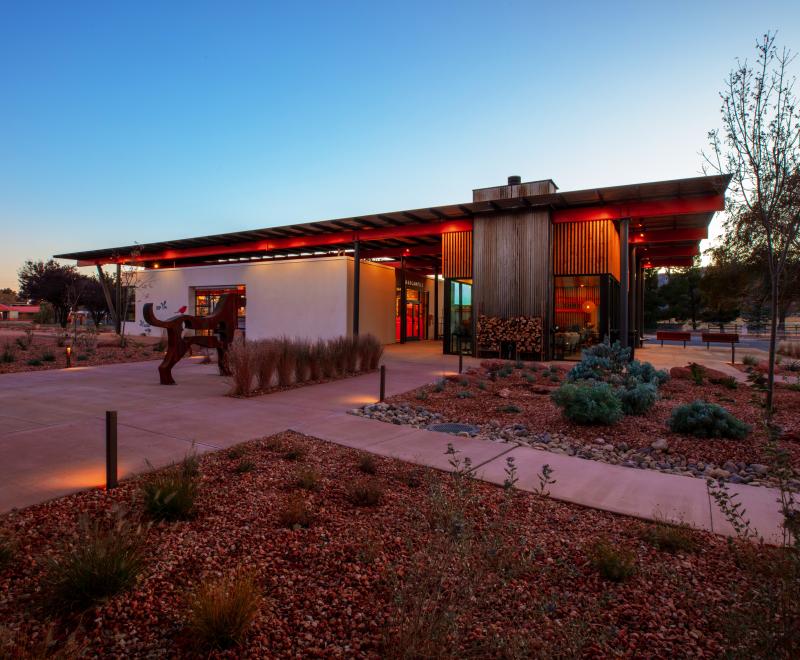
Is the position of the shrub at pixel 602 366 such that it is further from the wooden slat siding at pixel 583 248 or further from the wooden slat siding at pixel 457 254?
the wooden slat siding at pixel 457 254

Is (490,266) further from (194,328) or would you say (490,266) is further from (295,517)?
(295,517)

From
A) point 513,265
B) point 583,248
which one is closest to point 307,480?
point 513,265

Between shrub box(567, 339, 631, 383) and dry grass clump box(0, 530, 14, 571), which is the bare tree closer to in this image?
shrub box(567, 339, 631, 383)

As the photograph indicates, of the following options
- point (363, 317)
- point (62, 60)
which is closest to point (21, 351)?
point (62, 60)

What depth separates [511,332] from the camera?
1585 cm

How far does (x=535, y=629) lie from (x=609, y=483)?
2.45m

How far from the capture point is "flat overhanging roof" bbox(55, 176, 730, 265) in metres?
13.7

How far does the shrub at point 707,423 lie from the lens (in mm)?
5520

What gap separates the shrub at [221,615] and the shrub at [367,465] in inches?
88.9

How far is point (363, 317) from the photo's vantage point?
69.8ft

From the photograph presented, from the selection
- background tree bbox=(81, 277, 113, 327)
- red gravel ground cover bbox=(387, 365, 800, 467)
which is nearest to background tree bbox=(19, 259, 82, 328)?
background tree bbox=(81, 277, 113, 327)

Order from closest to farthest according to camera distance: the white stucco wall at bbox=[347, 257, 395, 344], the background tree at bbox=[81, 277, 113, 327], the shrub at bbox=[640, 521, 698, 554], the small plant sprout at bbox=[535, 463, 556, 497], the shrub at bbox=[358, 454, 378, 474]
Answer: the small plant sprout at bbox=[535, 463, 556, 497]
the shrub at bbox=[640, 521, 698, 554]
the shrub at bbox=[358, 454, 378, 474]
the white stucco wall at bbox=[347, 257, 395, 344]
the background tree at bbox=[81, 277, 113, 327]

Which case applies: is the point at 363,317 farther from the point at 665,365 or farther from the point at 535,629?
the point at 535,629

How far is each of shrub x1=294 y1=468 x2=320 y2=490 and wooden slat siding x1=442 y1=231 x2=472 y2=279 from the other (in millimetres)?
14081
